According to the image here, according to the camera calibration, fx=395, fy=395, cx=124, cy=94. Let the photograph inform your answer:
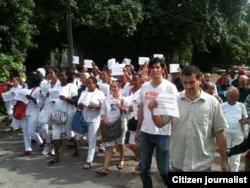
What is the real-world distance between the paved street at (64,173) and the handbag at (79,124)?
0.70 metres

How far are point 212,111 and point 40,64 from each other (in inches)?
968

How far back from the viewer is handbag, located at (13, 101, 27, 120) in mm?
8352

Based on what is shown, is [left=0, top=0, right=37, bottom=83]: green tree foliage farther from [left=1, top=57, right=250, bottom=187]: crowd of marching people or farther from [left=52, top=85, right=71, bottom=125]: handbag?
[left=52, top=85, right=71, bottom=125]: handbag

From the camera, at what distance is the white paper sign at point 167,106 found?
150 inches

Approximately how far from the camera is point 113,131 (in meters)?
6.95

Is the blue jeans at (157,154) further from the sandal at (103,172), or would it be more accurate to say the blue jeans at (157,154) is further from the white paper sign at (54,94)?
the white paper sign at (54,94)

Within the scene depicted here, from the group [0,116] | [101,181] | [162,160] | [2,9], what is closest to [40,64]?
[2,9]

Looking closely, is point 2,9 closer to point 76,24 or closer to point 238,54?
point 76,24

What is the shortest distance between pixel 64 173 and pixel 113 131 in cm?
119

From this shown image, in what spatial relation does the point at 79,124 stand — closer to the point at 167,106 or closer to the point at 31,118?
the point at 31,118

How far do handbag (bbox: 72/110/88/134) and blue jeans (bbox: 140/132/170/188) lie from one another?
2.55m

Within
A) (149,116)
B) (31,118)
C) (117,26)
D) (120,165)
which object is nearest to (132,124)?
(120,165)

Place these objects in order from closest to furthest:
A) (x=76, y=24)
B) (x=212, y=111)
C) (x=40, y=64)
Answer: (x=212, y=111), (x=76, y=24), (x=40, y=64)

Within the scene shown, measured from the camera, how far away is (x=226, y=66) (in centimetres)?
4600
